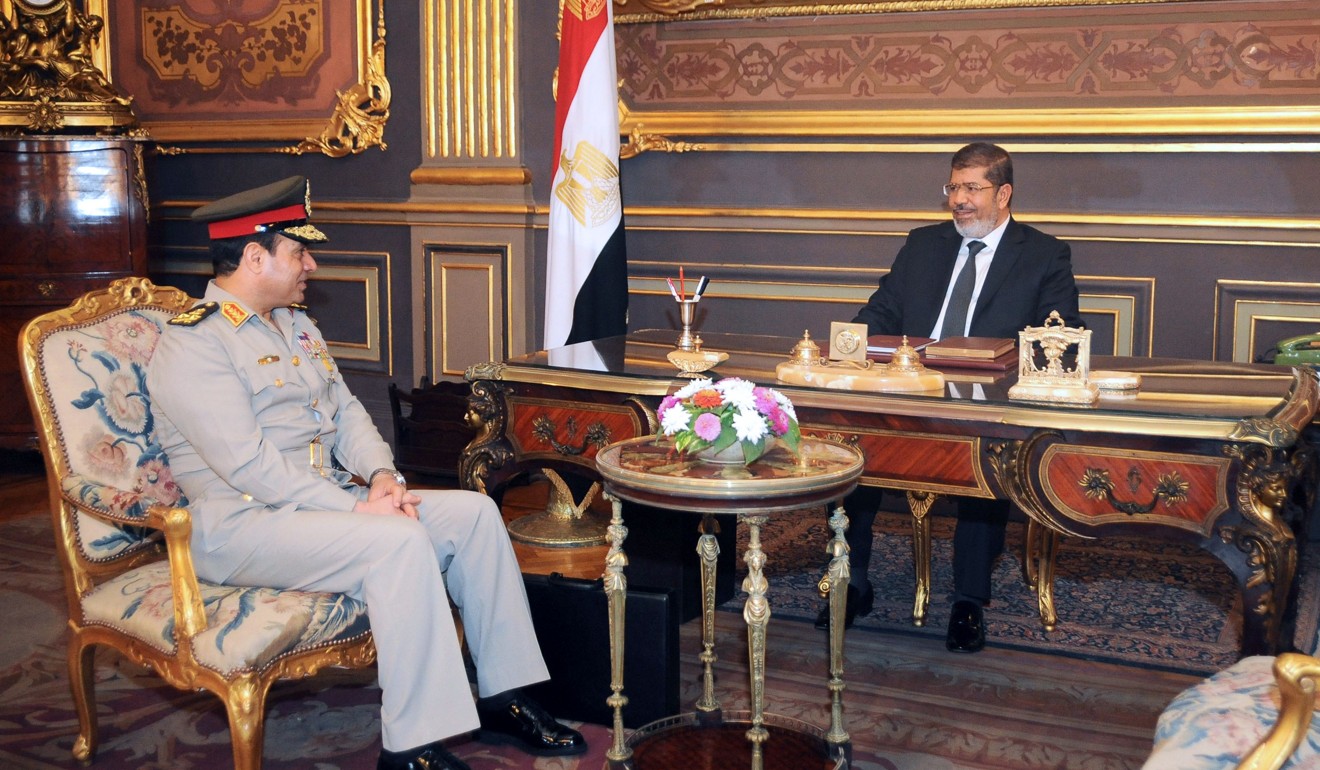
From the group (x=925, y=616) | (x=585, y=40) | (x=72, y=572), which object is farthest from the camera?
(x=585, y=40)

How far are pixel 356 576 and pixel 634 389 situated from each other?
896 mm

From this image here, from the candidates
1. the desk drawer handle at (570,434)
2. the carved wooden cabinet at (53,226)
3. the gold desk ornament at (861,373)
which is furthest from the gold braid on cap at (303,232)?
the carved wooden cabinet at (53,226)

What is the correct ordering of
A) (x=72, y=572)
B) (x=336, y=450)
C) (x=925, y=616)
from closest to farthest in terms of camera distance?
1. (x=72, y=572)
2. (x=336, y=450)
3. (x=925, y=616)

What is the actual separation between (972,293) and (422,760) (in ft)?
7.45

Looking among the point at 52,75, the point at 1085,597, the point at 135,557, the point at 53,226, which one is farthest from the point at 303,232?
the point at 52,75

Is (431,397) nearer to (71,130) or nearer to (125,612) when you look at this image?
(71,130)

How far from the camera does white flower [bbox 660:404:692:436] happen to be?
101 inches

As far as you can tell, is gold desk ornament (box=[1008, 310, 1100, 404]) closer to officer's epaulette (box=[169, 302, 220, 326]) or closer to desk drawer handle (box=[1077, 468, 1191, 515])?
desk drawer handle (box=[1077, 468, 1191, 515])

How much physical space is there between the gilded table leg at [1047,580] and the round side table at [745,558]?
124cm

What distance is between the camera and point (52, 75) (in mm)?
6188

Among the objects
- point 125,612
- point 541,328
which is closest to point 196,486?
point 125,612

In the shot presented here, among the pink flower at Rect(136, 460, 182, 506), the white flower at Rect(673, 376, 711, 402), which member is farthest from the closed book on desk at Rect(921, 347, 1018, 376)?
the pink flower at Rect(136, 460, 182, 506)

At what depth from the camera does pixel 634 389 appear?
3.23 metres

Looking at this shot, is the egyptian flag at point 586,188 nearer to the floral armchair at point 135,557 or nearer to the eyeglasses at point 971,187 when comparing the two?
the eyeglasses at point 971,187
